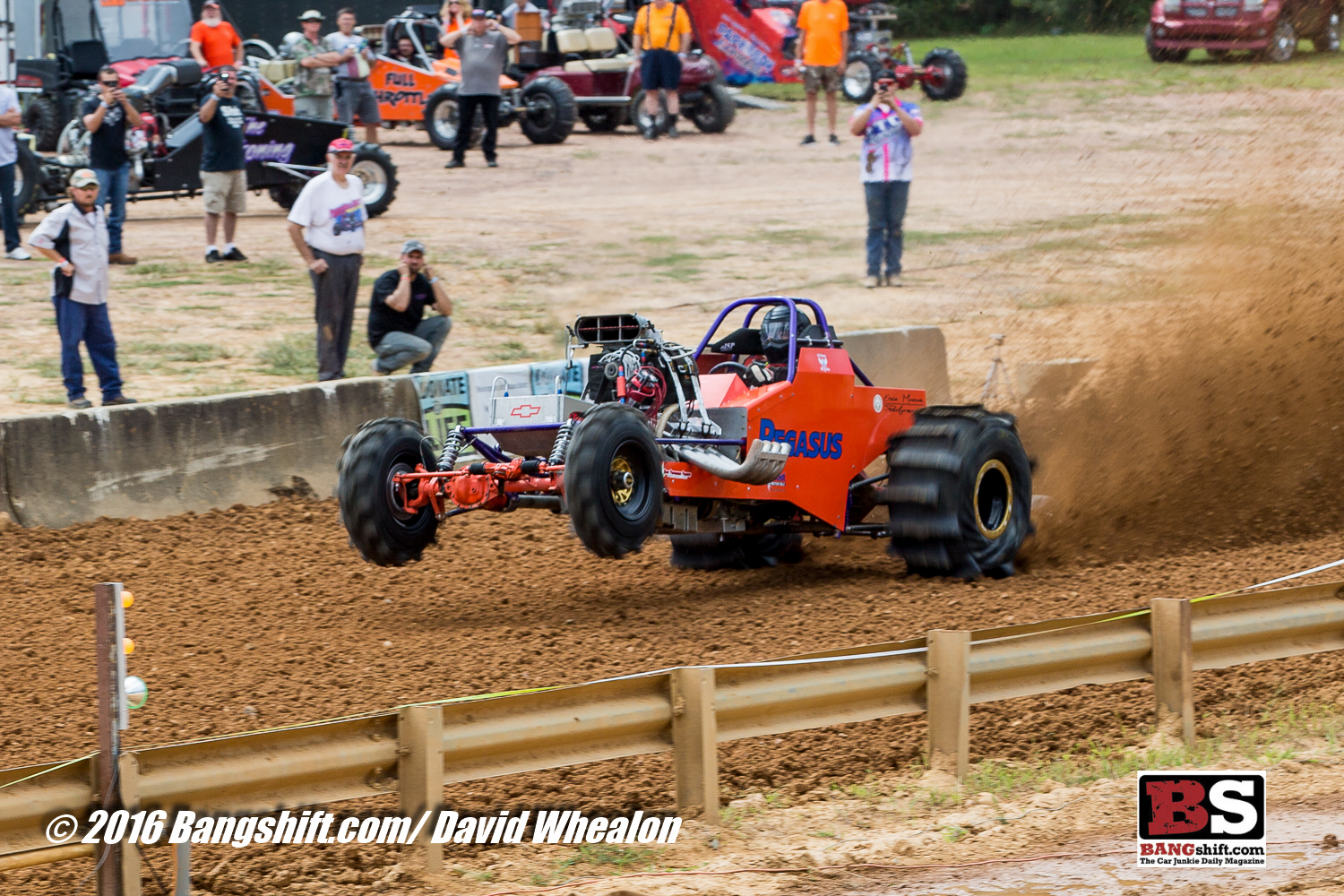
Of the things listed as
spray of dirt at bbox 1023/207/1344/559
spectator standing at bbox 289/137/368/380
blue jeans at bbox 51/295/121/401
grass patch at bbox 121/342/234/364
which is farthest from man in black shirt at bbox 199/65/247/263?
spray of dirt at bbox 1023/207/1344/559

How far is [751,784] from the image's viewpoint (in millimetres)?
6344

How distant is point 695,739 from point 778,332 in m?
4.40

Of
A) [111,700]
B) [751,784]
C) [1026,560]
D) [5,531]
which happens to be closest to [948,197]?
[1026,560]

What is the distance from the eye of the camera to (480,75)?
22.5 m

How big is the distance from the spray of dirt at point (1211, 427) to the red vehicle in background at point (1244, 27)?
696 cm

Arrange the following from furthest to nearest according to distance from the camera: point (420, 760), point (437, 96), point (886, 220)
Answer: point (437, 96) < point (886, 220) < point (420, 760)

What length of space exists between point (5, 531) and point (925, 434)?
5.80 metres

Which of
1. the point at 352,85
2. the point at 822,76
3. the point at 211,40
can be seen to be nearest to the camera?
the point at 211,40

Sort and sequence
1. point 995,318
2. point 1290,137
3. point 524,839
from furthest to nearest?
1. point 1290,137
2. point 995,318
3. point 524,839

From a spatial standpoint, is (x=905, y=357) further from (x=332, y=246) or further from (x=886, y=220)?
(x=332, y=246)

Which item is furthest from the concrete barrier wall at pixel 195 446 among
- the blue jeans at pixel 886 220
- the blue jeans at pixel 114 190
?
the blue jeans at pixel 886 220

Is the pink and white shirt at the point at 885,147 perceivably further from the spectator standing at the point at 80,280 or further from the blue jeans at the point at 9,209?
the blue jeans at the point at 9,209

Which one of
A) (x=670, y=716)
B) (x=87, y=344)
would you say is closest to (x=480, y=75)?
(x=87, y=344)

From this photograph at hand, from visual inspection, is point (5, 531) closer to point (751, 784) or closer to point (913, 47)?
point (751, 784)
